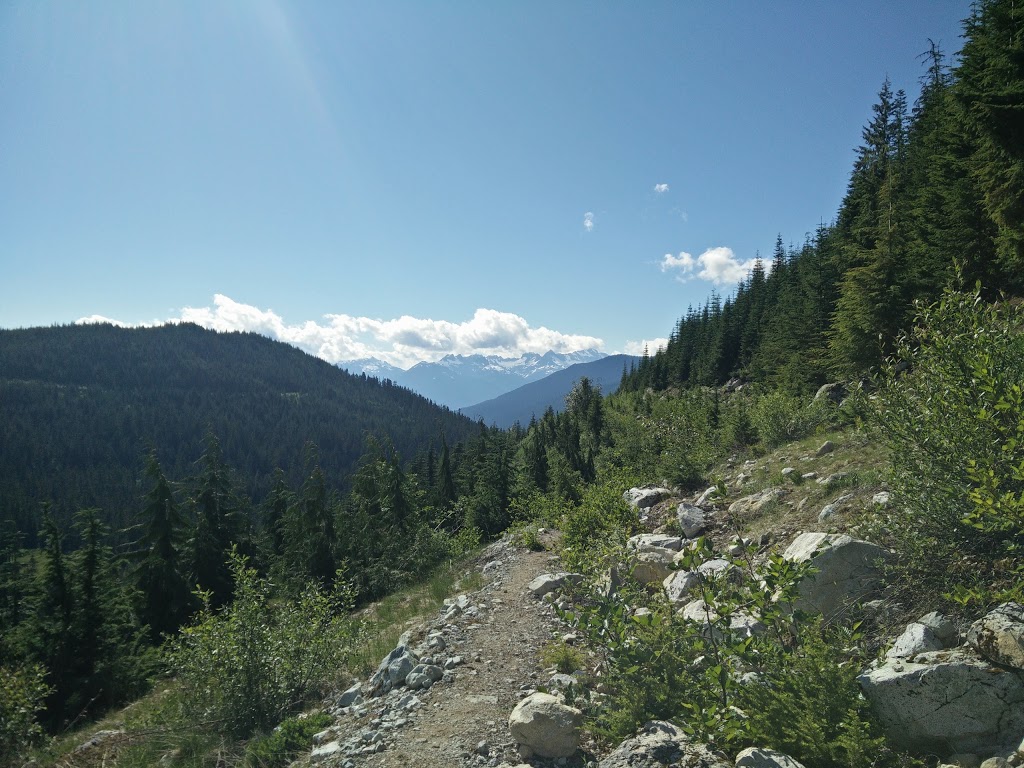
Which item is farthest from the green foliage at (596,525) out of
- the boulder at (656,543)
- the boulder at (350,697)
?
the boulder at (350,697)

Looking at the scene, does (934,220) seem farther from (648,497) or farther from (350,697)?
(350,697)

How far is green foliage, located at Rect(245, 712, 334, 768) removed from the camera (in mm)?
7215

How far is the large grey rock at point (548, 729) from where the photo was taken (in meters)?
5.75

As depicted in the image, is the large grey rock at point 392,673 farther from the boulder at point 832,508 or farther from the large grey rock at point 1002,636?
the boulder at point 832,508

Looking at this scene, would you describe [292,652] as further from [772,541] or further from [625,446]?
[625,446]

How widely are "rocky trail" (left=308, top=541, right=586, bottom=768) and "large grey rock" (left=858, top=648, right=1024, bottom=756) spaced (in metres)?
3.40

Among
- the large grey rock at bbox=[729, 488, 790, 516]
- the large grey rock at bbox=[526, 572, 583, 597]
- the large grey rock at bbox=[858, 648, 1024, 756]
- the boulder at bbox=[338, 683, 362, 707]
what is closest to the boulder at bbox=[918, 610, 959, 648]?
the large grey rock at bbox=[858, 648, 1024, 756]

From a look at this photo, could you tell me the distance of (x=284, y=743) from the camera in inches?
292

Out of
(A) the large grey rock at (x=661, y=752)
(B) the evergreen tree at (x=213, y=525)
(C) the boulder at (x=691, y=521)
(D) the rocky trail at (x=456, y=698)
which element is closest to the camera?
(A) the large grey rock at (x=661, y=752)

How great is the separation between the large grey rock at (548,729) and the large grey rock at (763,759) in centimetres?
224

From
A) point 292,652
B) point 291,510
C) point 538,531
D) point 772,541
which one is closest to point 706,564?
point 772,541

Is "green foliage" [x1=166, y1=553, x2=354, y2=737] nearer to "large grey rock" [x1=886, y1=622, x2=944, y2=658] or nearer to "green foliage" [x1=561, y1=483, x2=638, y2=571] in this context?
"green foliage" [x1=561, y1=483, x2=638, y2=571]

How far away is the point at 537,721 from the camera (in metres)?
5.84

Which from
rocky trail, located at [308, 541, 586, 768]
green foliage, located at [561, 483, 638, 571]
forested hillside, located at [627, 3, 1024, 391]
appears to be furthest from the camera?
forested hillside, located at [627, 3, 1024, 391]
